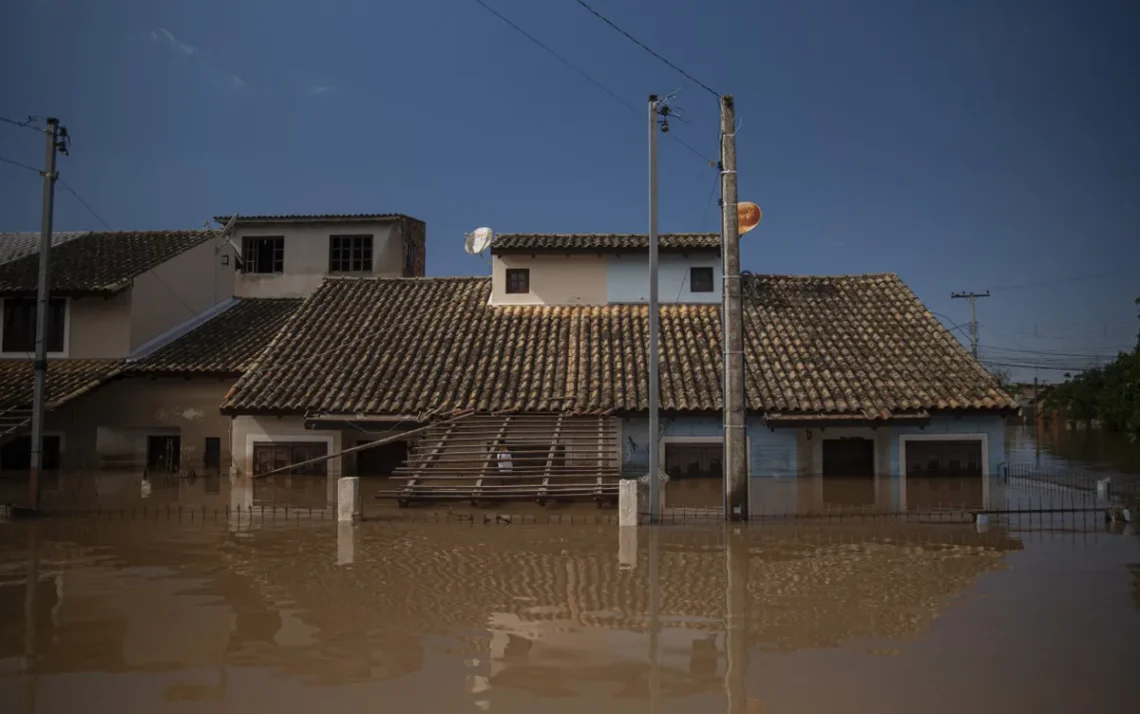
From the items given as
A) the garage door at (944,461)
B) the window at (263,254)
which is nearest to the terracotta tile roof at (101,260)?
the window at (263,254)

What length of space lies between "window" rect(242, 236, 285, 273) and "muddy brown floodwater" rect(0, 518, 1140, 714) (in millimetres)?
17334

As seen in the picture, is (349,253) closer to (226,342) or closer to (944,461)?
(226,342)

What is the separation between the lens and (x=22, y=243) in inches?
1029

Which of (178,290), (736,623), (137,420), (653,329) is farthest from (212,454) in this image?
(736,623)

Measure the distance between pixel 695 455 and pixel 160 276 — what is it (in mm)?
15993

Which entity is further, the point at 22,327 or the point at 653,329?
the point at 22,327

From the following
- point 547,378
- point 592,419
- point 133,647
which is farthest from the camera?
point 547,378

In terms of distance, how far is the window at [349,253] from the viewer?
2812cm

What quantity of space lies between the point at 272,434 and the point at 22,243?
47.2 ft

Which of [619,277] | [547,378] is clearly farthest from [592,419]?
[619,277]

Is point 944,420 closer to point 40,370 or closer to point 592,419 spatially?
point 592,419

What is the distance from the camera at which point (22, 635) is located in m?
7.32

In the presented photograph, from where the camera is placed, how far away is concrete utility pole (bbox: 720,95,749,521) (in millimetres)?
12695

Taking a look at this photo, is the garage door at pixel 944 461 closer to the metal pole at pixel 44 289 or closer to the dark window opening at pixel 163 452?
the metal pole at pixel 44 289
